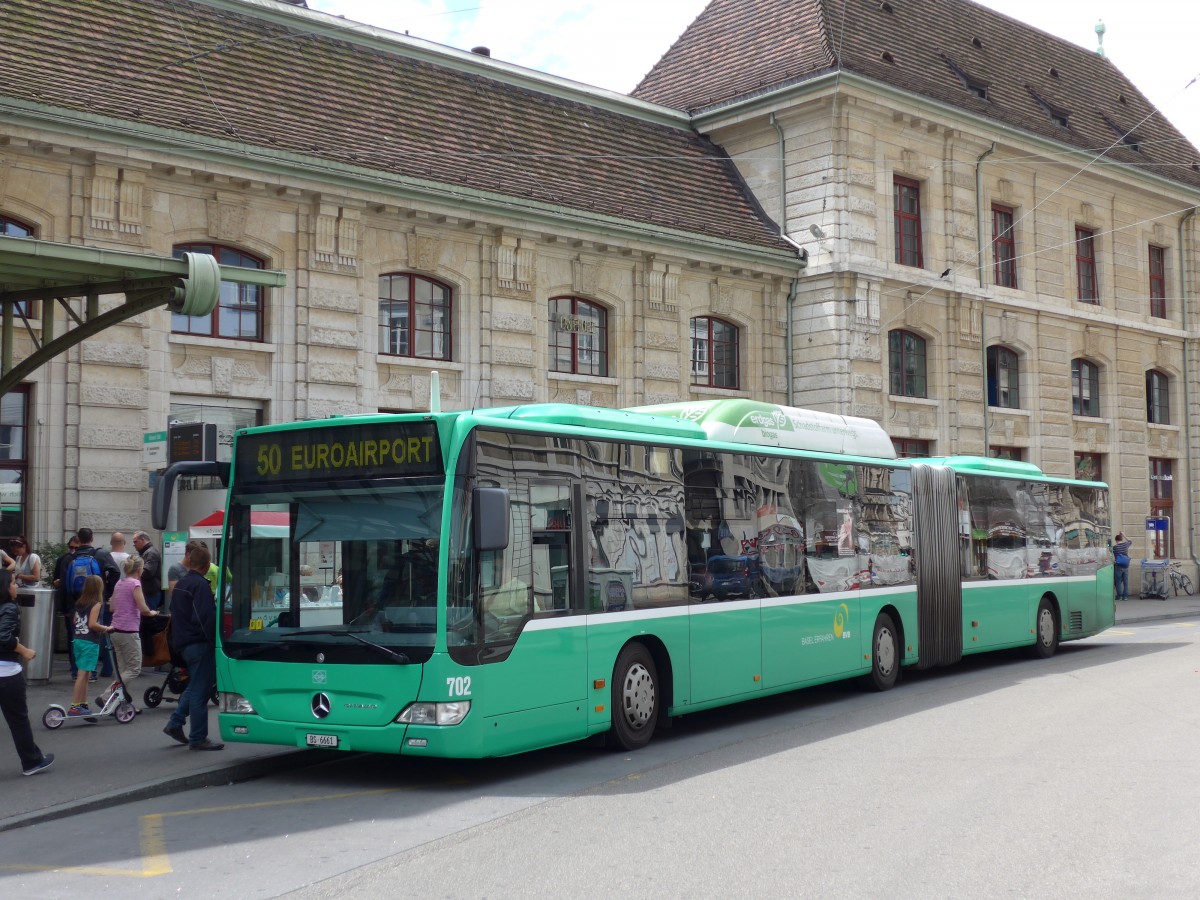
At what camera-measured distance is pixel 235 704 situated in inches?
418

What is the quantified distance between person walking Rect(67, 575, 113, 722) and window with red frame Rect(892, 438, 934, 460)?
20.5 m

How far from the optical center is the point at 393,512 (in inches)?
394

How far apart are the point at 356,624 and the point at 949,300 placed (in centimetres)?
2370

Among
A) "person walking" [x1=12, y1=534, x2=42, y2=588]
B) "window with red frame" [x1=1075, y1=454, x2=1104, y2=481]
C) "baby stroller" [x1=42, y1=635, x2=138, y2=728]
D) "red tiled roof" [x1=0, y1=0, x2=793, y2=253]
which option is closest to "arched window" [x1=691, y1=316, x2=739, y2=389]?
"red tiled roof" [x1=0, y1=0, x2=793, y2=253]

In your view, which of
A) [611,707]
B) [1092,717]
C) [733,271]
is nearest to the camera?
[611,707]

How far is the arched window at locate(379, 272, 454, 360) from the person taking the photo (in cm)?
2209

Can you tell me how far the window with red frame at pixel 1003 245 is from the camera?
3269 centimetres

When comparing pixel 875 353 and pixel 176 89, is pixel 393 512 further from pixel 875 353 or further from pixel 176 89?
pixel 875 353

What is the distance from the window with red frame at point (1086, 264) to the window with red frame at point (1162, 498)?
5.69 meters

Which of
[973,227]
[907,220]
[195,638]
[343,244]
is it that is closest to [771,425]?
[195,638]

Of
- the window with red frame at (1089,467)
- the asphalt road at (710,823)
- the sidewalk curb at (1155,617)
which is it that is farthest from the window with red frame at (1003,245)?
the asphalt road at (710,823)

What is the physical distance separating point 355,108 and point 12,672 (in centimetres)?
1468

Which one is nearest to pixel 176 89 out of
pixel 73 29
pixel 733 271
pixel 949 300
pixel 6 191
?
pixel 73 29

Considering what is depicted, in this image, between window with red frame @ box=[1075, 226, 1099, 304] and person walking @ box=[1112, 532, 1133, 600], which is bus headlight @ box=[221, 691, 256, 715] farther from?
window with red frame @ box=[1075, 226, 1099, 304]
